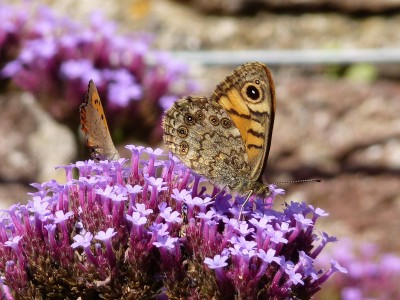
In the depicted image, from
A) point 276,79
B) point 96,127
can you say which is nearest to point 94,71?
point 96,127

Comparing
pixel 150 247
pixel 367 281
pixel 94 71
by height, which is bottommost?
pixel 367 281

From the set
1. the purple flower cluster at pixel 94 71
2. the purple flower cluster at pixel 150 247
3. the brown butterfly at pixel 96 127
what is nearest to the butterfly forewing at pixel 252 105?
the purple flower cluster at pixel 150 247

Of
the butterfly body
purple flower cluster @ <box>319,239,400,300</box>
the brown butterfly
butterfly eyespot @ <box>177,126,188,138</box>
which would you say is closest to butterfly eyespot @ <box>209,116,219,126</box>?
the butterfly body

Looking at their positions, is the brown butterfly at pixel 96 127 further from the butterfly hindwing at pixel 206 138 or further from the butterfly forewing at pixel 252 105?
the butterfly forewing at pixel 252 105

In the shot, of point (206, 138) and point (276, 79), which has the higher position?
point (206, 138)

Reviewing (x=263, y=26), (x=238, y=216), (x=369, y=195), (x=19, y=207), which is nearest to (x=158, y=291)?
(x=238, y=216)

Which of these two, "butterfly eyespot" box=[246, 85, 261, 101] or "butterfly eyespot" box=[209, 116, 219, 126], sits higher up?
"butterfly eyespot" box=[246, 85, 261, 101]

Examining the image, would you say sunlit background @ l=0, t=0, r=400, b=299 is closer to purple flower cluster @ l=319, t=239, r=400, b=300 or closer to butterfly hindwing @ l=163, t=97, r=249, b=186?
purple flower cluster @ l=319, t=239, r=400, b=300

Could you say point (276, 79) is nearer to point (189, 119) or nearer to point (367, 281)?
point (367, 281)
